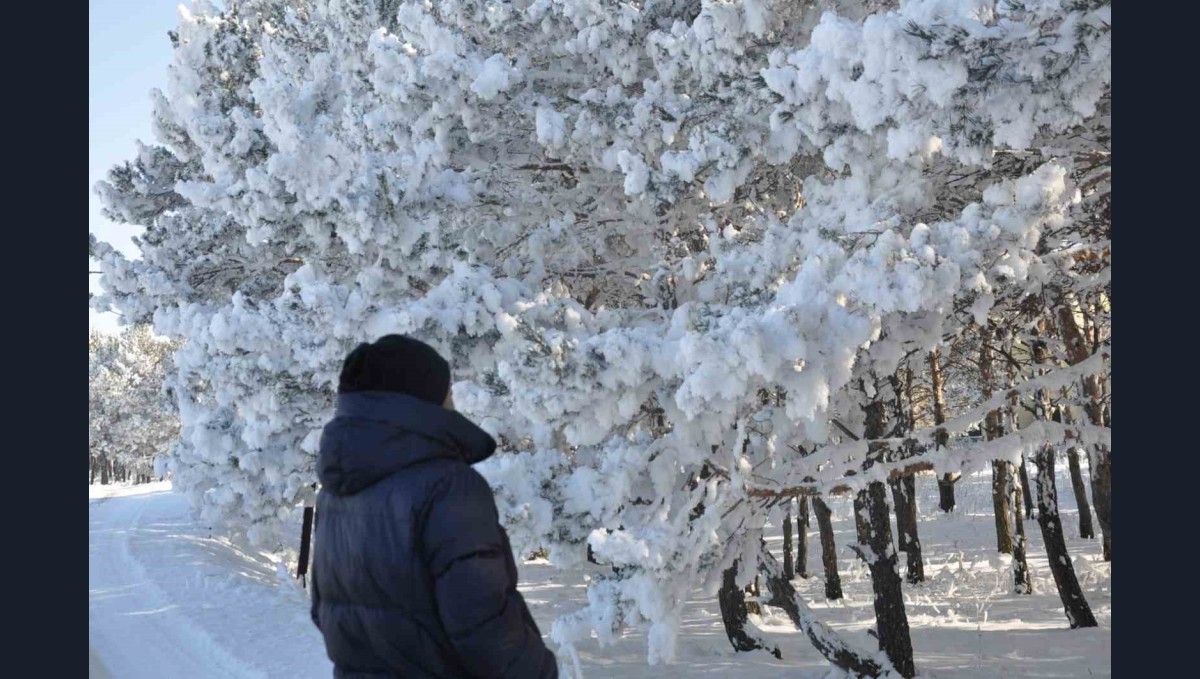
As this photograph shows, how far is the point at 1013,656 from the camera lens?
12156mm

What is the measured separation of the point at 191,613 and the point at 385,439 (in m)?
10.2

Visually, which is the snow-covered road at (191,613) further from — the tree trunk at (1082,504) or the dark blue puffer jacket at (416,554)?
the tree trunk at (1082,504)

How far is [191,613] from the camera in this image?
1112 centimetres

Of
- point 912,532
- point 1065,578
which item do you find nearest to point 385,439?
point 1065,578

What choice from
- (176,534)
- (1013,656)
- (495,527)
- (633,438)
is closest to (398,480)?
(495,527)

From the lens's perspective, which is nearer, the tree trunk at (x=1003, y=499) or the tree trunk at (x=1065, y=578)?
Answer: the tree trunk at (x=1065, y=578)

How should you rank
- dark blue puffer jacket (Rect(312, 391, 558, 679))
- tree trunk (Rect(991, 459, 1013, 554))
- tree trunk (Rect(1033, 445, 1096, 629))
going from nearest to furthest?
dark blue puffer jacket (Rect(312, 391, 558, 679)), tree trunk (Rect(1033, 445, 1096, 629)), tree trunk (Rect(991, 459, 1013, 554))

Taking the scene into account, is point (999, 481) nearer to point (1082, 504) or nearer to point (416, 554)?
point (1082, 504)

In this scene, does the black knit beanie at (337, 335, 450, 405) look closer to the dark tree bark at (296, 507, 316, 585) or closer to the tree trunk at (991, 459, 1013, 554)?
the dark tree bark at (296, 507, 316, 585)

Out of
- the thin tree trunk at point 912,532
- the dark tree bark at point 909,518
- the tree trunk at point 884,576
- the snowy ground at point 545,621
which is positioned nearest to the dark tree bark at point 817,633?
the tree trunk at point 884,576

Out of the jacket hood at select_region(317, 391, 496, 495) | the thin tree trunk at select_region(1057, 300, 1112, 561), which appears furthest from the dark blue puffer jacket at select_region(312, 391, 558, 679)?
the thin tree trunk at select_region(1057, 300, 1112, 561)

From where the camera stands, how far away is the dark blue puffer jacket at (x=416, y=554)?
222cm

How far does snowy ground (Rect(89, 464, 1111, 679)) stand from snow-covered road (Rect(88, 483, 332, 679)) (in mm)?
22

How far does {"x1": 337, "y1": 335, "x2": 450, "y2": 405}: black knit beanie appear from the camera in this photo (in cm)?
240
